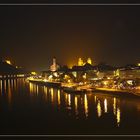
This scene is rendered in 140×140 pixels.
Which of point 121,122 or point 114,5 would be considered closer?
point 114,5

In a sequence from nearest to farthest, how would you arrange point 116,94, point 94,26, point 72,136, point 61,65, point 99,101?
point 72,136, point 94,26, point 61,65, point 99,101, point 116,94

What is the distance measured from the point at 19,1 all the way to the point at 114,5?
1.24 meters

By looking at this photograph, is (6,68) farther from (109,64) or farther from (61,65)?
(109,64)

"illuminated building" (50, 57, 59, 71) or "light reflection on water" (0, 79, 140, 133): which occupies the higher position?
"illuminated building" (50, 57, 59, 71)

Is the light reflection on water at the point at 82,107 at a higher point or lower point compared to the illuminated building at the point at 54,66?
lower

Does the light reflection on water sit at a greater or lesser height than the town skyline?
lesser

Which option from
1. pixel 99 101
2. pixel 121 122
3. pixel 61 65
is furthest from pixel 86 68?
pixel 99 101

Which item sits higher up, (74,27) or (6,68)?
(74,27)

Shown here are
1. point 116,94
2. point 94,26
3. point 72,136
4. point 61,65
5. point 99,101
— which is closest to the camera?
point 72,136

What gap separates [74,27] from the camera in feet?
12.8

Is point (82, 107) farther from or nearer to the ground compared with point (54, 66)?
nearer to the ground

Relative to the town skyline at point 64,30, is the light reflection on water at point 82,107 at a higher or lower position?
lower

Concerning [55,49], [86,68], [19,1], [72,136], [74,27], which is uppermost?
[19,1]

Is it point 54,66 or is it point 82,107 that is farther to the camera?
point 82,107
